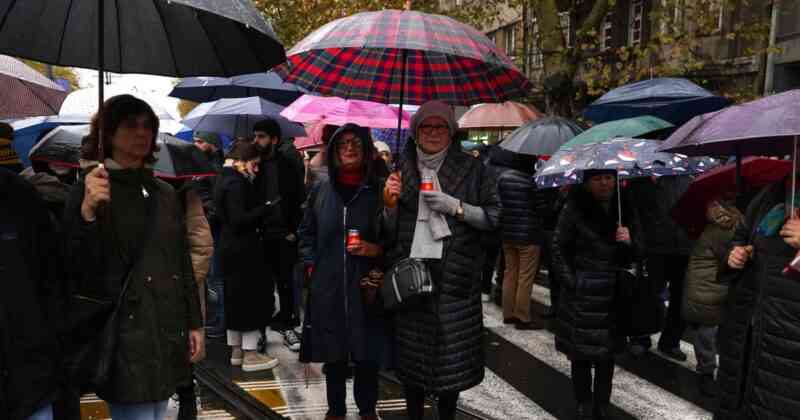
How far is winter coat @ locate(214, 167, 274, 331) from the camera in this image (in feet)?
18.4

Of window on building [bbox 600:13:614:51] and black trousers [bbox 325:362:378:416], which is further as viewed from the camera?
window on building [bbox 600:13:614:51]

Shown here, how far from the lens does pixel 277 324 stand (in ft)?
23.1

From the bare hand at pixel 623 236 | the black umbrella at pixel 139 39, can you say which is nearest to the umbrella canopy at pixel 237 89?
the bare hand at pixel 623 236

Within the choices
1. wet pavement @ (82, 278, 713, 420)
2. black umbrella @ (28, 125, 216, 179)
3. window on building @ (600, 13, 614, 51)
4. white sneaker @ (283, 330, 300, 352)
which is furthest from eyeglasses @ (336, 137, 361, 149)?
window on building @ (600, 13, 614, 51)

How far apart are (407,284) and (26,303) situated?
203 centimetres

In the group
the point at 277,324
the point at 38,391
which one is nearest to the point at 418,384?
the point at 38,391

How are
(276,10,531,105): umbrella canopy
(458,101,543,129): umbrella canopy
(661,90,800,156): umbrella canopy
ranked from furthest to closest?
(458,101,543,129): umbrella canopy
(276,10,531,105): umbrella canopy
(661,90,800,156): umbrella canopy

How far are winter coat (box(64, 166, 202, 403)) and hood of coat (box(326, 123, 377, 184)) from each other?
1.60 metres

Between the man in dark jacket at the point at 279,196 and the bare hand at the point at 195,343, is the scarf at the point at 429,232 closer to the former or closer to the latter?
the bare hand at the point at 195,343

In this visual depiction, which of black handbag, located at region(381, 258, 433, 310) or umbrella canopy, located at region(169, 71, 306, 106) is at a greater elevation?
umbrella canopy, located at region(169, 71, 306, 106)

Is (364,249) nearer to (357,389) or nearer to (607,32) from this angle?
(357,389)

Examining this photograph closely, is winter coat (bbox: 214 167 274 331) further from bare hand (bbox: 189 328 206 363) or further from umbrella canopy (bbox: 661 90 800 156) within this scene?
umbrella canopy (bbox: 661 90 800 156)

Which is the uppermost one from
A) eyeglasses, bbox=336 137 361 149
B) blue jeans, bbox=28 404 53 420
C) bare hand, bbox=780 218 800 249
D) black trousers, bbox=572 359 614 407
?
eyeglasses, bbox=336 137 361 149

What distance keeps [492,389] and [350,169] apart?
7.92 feet
